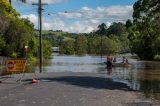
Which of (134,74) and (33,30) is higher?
(33,30)

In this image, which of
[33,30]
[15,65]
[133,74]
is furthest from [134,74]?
[33,30]

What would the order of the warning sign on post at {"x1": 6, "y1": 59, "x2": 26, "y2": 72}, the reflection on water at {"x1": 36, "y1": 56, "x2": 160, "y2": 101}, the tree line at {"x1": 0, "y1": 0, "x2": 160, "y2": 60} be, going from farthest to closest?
the tree line at {"x1": 0, "y1": 0, "x2": 160, "y2": 60}
the warning sign on post at {"x1": 6, "y1": 59, "x2": 26, "y2": 72}
the reflection on water at {"x1": 36, "y1": 56, "x2": 160, "y2": 101}

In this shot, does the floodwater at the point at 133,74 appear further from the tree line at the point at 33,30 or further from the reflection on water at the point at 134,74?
the tree line at the point at 33,30

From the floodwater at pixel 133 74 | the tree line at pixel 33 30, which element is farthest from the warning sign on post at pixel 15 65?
the tree line at pixel 33 30

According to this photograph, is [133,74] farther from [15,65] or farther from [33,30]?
[33,30]

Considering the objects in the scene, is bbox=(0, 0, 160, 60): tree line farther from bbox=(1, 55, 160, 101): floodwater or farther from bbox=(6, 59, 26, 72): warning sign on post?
bbox=(6, 59, 26, 72): warning sign on post

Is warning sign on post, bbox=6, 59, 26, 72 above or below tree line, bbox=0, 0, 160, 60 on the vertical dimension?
below

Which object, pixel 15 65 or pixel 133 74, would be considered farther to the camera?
pixel 133 74

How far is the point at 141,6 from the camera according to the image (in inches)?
1609

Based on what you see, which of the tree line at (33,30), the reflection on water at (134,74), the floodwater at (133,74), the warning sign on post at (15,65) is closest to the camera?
the floodwater at (133,74)

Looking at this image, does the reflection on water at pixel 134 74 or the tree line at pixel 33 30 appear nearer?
the reflection on water at pixel 134 74

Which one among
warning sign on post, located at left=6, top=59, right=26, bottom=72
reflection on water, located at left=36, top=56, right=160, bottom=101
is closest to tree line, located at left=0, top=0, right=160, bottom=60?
reflection on water, located at left=36, top=56, right=160, bottom=101

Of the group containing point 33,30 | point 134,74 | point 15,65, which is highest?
point 33,30

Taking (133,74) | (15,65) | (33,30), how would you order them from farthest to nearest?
(33,30) → (133,74) → (15,65)
